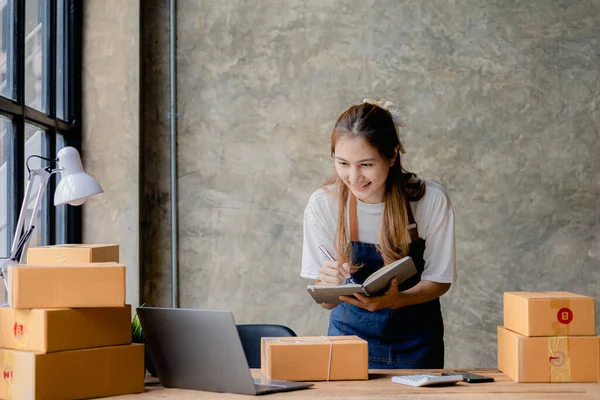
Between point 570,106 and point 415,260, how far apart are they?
2.02 m

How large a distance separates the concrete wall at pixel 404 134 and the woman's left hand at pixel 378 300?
173 centimetres

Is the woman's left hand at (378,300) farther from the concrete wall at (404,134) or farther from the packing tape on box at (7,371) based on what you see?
the concrete wall at (404,134)

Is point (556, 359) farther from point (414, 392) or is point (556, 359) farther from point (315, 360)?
point (315, 360)

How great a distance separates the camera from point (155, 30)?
14.7 feet

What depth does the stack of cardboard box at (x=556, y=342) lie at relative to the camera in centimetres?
215

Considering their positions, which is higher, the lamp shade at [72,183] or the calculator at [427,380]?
the lamp shade at [72,183]

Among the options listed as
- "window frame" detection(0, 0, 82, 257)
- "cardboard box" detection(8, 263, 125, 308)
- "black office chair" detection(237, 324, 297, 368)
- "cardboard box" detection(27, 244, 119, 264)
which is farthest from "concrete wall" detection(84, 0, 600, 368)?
"cardboard box" detection(8, 263, 125, 308)

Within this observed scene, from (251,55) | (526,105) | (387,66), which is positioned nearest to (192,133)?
(251,55)

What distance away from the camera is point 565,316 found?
7.13ft

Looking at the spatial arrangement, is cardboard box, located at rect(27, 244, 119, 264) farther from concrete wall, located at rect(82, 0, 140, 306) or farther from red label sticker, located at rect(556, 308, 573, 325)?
concrete wall, located at rect(82, 0, 140, 306)

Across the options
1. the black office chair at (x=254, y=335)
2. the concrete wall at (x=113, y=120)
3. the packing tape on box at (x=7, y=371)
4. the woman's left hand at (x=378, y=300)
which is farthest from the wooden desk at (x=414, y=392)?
the concrete wall at (x=113, y=120)

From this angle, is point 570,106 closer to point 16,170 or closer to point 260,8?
point 260,8

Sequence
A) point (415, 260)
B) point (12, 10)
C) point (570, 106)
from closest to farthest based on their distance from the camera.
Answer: point (415, 260)
point (12, 10)
point (570, 106)

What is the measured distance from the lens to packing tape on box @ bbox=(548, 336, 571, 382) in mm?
2150
